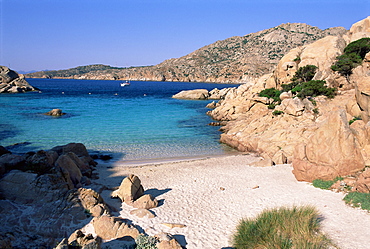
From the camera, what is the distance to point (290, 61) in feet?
119

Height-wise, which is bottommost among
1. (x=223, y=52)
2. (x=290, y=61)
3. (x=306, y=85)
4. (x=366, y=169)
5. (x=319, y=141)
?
(x=366, y=169)

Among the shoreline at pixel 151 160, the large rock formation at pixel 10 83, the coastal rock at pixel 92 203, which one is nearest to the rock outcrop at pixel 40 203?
the coastal rock at pixel 92 203

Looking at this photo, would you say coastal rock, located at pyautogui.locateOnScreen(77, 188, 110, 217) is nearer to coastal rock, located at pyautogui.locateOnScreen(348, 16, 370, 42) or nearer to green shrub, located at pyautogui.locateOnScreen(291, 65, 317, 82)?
green shrub, located at pyautogui.locateOnScreen(291, 65, 317, 82)

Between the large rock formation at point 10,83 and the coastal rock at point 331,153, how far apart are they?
271 ft

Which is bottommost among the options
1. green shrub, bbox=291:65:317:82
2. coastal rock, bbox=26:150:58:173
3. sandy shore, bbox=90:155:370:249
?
sandy shore, bbox=90:155:370:249

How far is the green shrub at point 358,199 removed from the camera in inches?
372

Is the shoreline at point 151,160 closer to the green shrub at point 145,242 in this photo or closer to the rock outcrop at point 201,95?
the green shrub at point 145,242

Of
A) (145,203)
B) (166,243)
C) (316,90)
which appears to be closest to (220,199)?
(145,203)

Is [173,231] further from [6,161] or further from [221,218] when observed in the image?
[6,161]

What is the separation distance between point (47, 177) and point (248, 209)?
7.90 metres

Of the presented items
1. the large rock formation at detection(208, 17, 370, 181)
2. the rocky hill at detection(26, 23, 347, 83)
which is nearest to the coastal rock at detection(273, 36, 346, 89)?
the large rock formation at detection(208, 17, 370, 181)

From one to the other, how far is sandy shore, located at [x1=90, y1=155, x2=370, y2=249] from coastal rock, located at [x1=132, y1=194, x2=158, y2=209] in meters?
0.36

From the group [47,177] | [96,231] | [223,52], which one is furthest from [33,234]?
[223,52]

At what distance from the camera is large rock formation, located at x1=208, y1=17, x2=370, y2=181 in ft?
38.9
